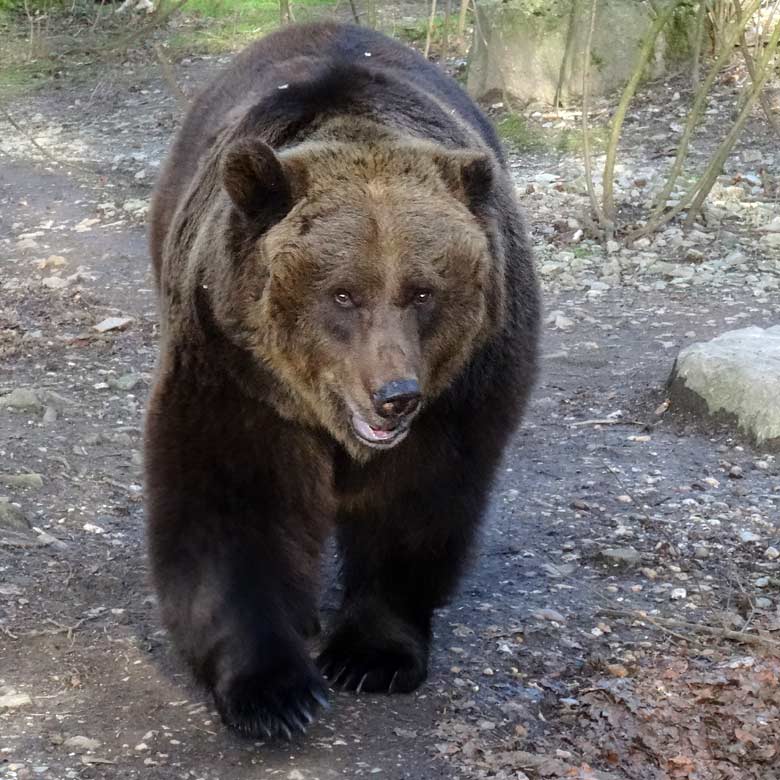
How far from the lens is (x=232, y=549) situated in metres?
4.35

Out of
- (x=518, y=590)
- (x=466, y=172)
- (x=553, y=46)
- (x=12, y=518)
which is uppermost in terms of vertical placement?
(x=466, y=172)

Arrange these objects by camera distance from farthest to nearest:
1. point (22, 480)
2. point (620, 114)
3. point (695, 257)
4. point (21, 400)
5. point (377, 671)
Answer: point (695, 257) < point (620, 114) < point (21, 400) < point (22, 480) < point (377, 671)

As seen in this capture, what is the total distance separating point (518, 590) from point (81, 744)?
6.72 feet

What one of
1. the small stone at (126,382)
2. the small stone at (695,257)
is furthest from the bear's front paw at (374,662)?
the small stone at (695,257)

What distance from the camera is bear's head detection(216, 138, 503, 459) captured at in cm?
401

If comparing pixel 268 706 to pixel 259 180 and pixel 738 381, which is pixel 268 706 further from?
pixel 738 381

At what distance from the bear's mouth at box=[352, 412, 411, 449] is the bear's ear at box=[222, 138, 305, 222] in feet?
2.20

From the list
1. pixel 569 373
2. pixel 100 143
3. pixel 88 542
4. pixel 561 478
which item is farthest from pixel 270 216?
pixel 100 143

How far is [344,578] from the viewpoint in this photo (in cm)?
500

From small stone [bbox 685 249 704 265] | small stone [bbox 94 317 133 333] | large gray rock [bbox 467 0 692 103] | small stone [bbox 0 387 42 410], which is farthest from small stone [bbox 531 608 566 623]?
large gray rock [bbox 467 0 692 103]

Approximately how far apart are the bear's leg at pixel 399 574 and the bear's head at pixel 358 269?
1.66 feet

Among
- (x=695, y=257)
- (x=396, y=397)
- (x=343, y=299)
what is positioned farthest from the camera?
(x=695, y=257)

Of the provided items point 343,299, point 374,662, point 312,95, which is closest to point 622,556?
point 374,662

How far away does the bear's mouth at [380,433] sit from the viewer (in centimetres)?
408
